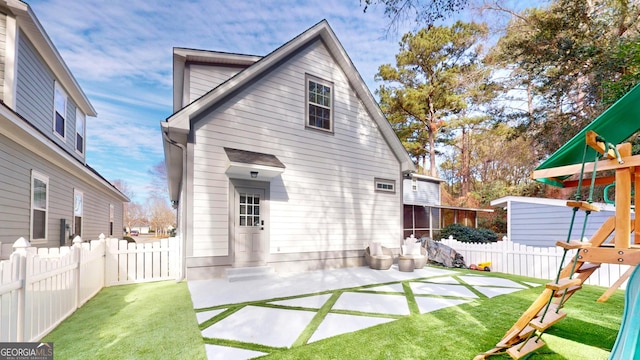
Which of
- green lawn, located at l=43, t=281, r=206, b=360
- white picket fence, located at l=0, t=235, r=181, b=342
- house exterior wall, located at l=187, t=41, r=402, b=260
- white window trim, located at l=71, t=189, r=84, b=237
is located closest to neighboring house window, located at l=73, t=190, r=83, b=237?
white window trim, located at l=71, t=189, r=84, b=237

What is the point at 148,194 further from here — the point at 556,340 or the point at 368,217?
the point at 556,340

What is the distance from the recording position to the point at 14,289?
2.60 m

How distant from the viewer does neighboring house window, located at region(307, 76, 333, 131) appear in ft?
26.4

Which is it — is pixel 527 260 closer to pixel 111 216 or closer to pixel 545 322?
pixel 545 322

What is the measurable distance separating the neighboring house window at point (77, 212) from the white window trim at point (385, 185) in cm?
970

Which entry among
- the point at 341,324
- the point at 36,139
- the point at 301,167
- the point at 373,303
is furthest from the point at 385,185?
the point at 36,139

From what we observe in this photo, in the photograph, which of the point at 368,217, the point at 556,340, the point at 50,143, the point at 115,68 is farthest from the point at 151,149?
the point at 556,340

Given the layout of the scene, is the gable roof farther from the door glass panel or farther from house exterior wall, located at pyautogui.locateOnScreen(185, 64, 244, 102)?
the door glass panel

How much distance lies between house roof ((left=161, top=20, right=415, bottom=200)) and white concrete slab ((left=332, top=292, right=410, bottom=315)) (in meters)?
4.57

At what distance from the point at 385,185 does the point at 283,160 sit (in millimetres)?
3655

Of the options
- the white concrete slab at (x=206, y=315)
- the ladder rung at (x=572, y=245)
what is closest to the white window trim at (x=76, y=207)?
the white concrete slab at (x=206, y=315)

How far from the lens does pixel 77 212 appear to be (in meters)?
9.66

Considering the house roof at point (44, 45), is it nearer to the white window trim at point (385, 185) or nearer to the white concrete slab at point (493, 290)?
the white window trim at point (385, 185)

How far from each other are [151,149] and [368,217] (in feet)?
114
